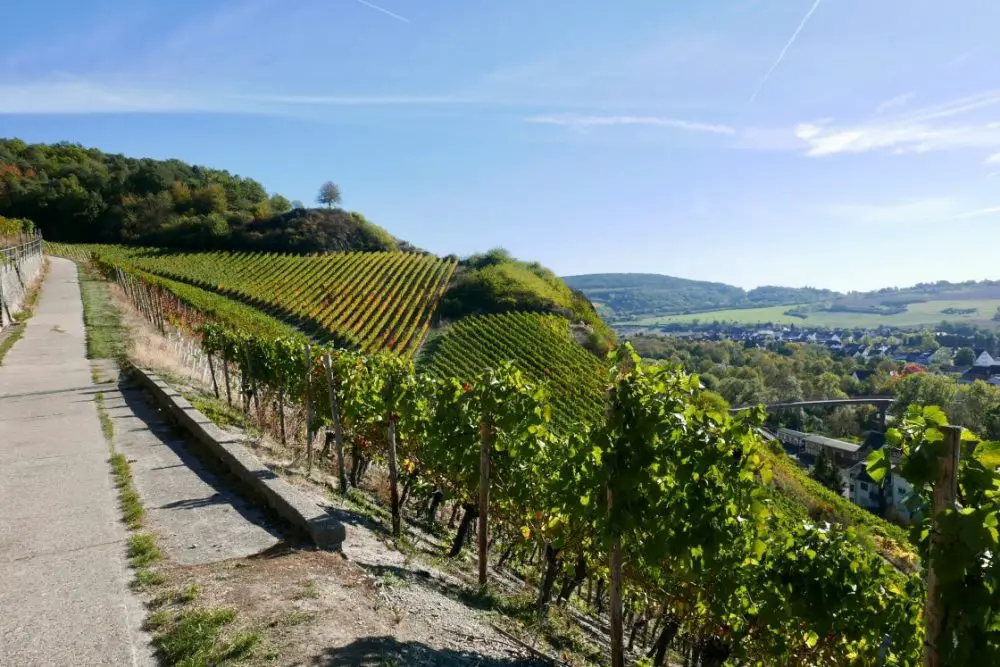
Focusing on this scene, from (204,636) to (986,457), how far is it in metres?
4.33

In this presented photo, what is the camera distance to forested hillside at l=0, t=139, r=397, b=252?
7344 centimetres

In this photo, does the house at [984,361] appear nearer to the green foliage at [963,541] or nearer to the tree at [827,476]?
the tree at [827,476]

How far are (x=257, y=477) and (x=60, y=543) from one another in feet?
6.00

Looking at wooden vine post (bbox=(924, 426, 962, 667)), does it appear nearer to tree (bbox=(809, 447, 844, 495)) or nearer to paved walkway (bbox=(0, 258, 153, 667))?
paved walkway (bbox=(0, 258, 153, 667))

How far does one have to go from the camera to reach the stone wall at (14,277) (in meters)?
21.3

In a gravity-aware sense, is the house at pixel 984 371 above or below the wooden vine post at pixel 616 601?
below

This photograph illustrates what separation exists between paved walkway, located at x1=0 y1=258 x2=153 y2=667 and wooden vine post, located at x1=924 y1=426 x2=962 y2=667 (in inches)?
162

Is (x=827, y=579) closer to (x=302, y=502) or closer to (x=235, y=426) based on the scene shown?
(x=302, y=502)

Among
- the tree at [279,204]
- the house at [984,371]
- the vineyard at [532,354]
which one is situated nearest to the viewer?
the vineyard at [532,354]

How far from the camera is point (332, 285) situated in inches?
2275

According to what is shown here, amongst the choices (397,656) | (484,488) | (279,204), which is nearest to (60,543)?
(397,656)

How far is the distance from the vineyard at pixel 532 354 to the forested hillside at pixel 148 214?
31845mm

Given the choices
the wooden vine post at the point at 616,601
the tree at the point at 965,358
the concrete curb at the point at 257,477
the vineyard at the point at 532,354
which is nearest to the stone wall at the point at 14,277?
the concrete curb at the point at 257,477

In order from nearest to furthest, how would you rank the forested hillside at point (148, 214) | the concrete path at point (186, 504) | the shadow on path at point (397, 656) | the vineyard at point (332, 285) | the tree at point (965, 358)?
the shadow on path at point (397, 656) → the concrete path at point (186, 504) → the vineyard at point (332, 285) → the forested hillside at point (148, 214) → the tree at point (965, 358)
